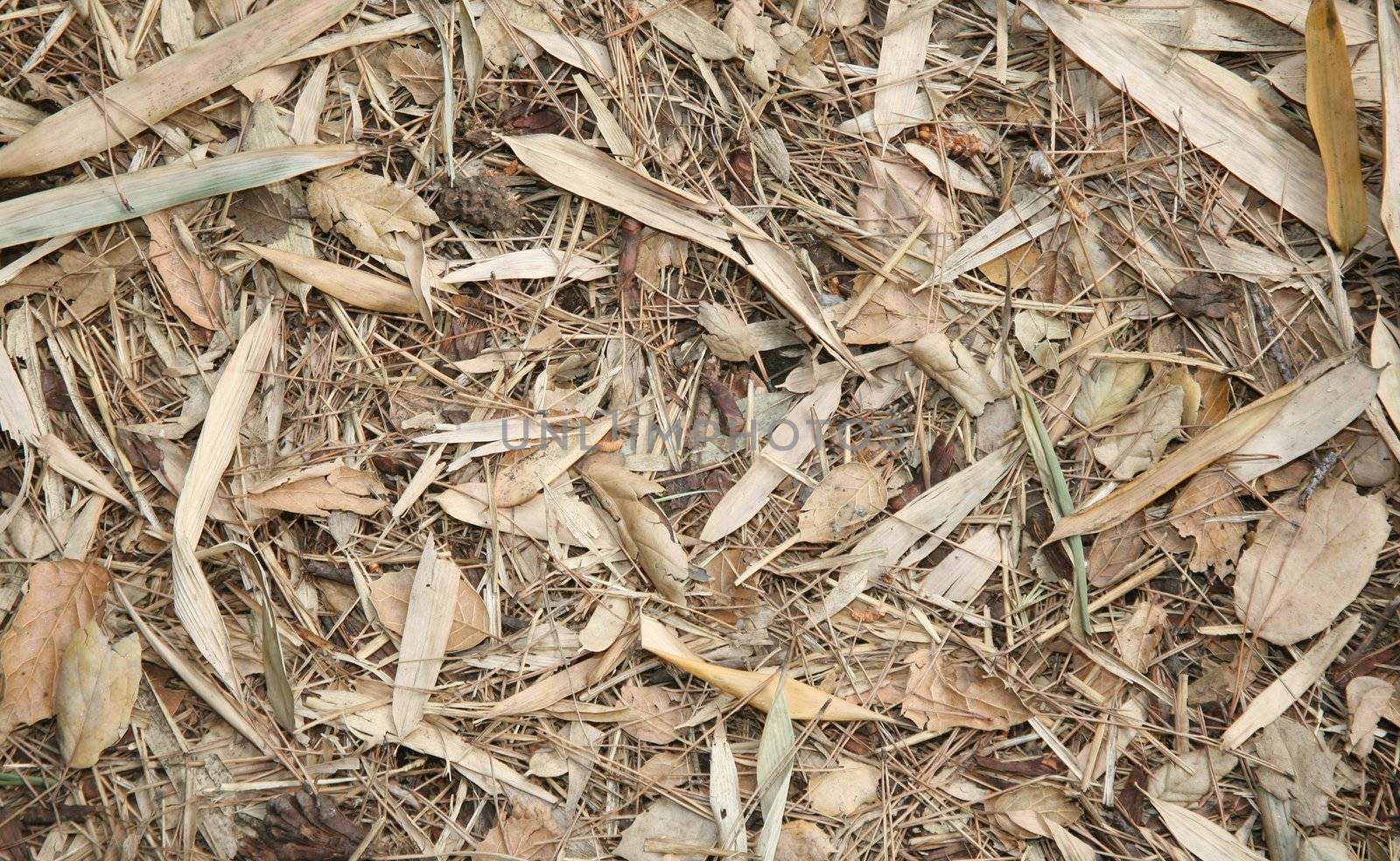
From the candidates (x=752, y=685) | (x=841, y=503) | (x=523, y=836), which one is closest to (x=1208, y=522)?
(x=841, y=503)

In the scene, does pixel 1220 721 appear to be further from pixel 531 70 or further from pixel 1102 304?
pixel 531 70

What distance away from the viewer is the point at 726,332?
1795mm

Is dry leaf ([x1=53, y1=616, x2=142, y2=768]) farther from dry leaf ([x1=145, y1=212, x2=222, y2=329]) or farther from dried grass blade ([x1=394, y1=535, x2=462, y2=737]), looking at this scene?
dry leaf ([x1=145, y1=212, x2=222, y2=329])

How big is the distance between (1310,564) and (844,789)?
1062 millimetres

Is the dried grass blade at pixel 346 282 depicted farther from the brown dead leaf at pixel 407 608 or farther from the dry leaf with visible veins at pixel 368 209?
the brown dead leaf at pixel 407 608

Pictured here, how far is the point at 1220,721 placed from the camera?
5.91 ft

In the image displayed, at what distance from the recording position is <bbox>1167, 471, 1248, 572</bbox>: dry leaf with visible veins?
180 cm

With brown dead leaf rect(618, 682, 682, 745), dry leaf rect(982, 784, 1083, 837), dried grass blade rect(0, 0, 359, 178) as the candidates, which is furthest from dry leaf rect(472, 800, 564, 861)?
dried grass blade rect(0, 0, 359, 178)

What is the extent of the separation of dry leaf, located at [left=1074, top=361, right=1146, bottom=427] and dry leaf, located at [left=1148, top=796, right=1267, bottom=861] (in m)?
0.80

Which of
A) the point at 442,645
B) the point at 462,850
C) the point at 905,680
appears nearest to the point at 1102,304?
the point at 905,680

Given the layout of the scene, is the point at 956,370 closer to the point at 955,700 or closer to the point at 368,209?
the point at 955,700

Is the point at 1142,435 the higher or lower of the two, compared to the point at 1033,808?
higher

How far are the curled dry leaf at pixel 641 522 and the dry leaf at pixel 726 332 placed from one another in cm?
31

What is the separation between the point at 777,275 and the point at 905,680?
2.89 ft
